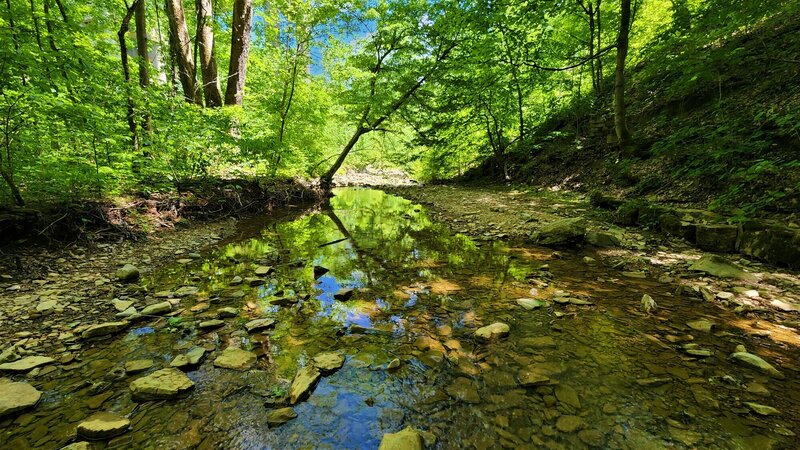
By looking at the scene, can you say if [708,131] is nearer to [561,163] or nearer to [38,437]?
[561,163]

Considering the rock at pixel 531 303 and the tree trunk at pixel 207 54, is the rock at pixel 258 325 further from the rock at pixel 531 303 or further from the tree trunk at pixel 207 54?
the tree trunk at pixel 207 54

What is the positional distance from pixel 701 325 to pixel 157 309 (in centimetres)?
509

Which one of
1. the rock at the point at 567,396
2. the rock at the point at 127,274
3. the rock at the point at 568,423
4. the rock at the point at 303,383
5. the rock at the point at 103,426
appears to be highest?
the rock at the point at 127,274

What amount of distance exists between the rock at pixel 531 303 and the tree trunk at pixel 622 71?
7285 mm

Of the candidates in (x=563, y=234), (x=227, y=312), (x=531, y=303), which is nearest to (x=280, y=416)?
(x=227, y=312)

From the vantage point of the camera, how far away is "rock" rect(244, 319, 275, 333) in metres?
2.86

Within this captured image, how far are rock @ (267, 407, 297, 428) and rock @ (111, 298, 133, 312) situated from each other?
241 cm

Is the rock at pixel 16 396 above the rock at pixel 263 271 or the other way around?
the other way around

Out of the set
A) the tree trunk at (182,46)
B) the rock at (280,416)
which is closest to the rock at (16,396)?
the rock at (280,416)

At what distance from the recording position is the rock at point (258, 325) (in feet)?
9.38

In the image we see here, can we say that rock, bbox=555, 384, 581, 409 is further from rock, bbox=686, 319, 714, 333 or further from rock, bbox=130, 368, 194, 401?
rock, bbox=130, 368, 194, 401

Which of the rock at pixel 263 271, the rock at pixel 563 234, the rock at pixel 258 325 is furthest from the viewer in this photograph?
the rock at pixel 563 234

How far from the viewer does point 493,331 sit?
275 centimetres

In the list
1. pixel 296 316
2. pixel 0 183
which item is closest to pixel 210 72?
pixel 0 183
